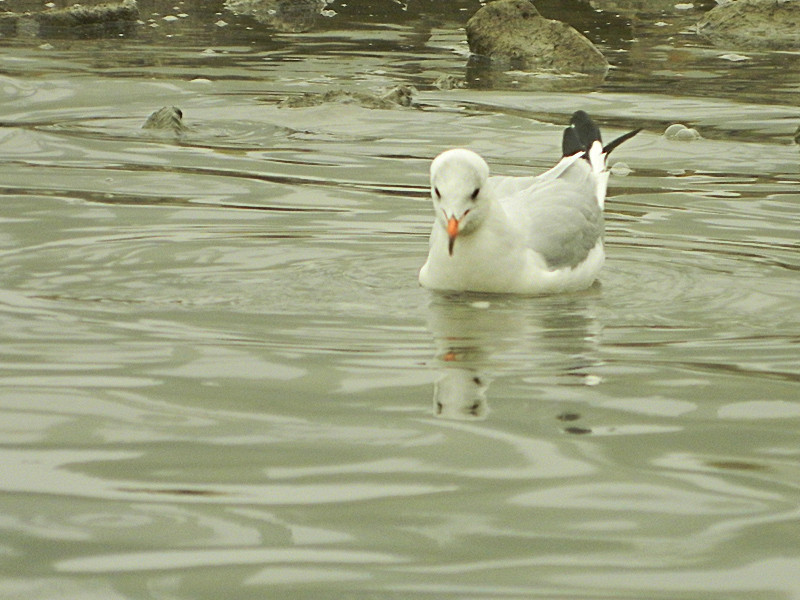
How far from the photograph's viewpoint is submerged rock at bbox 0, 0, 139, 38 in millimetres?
18781

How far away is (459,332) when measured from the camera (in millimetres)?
6469

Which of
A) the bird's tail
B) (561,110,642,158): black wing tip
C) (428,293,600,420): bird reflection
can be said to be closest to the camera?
(428,293,600,420): bird reflection

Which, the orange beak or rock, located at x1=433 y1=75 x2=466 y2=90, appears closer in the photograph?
the orange beak

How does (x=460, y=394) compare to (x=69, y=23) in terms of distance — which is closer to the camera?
(x=460, y=394)

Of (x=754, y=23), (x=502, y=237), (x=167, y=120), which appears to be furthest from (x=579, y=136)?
(x=754, y=23)

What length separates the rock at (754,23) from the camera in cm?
1933

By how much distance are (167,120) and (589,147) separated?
4.06 metres

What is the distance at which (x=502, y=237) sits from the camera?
7.25 metres

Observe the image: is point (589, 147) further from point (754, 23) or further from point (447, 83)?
point (754, 23)

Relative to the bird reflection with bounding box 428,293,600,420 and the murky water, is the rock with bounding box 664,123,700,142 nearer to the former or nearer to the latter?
the murky water

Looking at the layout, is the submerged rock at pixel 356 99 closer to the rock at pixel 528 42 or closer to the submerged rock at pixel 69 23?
the rock at pixel 528 42

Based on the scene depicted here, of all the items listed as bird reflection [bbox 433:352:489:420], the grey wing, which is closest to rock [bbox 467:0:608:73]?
the grey wing

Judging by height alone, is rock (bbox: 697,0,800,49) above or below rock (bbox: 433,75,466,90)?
above

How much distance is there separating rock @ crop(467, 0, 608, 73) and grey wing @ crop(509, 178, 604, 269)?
26.8ft
